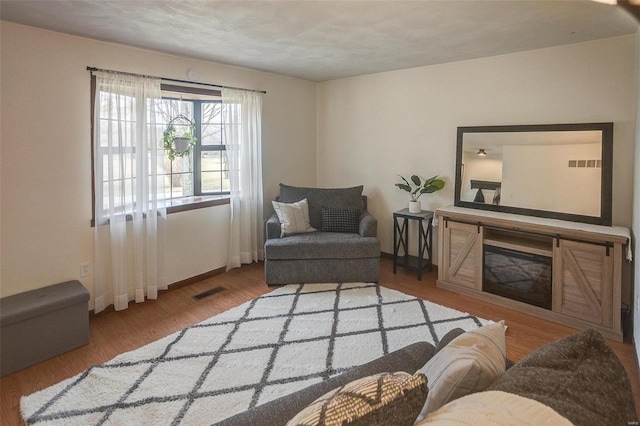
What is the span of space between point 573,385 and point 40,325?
3.10 meters

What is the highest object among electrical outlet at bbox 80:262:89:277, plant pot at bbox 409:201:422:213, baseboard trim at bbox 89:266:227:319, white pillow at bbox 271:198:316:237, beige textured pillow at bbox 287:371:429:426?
plant pot at bbox 409:201:422:213

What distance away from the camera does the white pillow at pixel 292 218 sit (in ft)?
13.4

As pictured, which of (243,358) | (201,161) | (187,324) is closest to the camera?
(243,358)

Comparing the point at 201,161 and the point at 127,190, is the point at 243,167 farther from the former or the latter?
the point at 127,190

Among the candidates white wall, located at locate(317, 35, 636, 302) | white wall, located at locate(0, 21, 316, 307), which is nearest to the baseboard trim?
white wall, located at locate(0, 21, 316, 307)

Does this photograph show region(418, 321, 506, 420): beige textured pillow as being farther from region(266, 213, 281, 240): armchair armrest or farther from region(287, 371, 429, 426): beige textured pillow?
region(266, 213, 281, 240): armchair armrest

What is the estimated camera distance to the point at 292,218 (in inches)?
162

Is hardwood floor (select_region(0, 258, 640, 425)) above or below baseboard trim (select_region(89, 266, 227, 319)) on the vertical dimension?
below

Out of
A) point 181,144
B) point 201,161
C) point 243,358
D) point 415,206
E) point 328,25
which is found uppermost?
point 328,25

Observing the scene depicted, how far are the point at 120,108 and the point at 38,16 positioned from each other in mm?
860

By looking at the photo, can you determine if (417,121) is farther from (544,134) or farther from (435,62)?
(544,134)

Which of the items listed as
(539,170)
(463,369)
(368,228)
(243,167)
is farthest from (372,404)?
(243,167)

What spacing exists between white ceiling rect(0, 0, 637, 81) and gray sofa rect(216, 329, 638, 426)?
2108mm

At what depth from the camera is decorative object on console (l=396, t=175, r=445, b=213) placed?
13.4 ft
